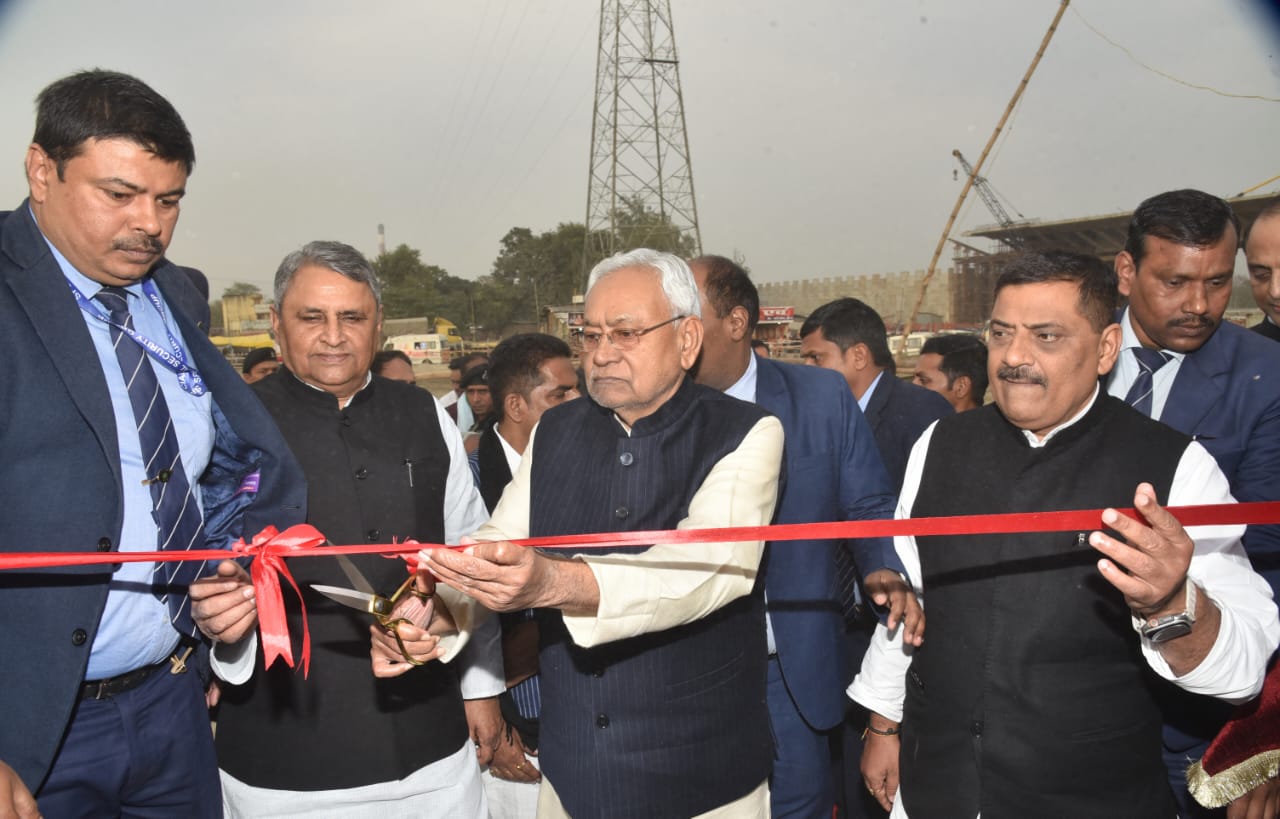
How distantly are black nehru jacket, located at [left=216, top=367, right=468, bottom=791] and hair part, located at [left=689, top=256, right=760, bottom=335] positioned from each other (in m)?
1.59

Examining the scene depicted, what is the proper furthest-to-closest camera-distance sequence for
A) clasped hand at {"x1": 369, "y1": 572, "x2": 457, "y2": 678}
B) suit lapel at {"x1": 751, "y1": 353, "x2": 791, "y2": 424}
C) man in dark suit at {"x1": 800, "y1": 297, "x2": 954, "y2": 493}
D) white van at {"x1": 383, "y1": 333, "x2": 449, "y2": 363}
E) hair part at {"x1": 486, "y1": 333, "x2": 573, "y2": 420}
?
white van at {"x1": 383, "y1": 333, "x2": 449, "y2": 363} → man in dark suit at {"x1": 800, "y1": 297, "x2": 954, "y2": 493} → hair part at {"x1": 486, "y1": 333, "x2": 573, "y2": 420} → suit lapel at {"x1": 751, "y1": 353, "x2": 791, "y2": 424} → clasped hand at {"x1": 369, "y1": 572, "x2": 457, "y2": 678}

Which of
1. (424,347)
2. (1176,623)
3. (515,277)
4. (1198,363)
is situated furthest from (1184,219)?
(515,277)

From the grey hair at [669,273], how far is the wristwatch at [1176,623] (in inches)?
60.6

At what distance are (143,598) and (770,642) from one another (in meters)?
2.27

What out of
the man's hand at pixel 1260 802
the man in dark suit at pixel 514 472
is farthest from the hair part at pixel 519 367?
the man's hand at pixel 1260 802

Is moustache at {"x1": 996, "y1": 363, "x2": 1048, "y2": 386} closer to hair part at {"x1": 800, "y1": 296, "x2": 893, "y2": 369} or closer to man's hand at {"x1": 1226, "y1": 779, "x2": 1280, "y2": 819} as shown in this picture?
man's hand at {"x1": 1226, "y1": 779, "x2": 1280, "y2": 819}

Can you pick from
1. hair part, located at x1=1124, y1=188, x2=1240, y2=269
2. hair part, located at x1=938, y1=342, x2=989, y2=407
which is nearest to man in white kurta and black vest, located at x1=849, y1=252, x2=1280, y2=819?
hair part, located at x1=1124, y1=188, x2=1240, y2=269

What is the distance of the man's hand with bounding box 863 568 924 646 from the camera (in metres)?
2.52

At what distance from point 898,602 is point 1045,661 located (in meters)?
0.47

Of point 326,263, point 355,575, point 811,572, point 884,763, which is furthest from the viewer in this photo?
point 811,572

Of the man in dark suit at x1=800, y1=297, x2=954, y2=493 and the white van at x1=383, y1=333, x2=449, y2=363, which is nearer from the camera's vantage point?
the man in dark suit at x1=800, y1=297, x2=954, y2=493

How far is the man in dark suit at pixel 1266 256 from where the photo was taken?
11.8 feet

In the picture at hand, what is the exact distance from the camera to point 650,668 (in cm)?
236

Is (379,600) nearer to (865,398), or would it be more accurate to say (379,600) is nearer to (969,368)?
(865,398)
